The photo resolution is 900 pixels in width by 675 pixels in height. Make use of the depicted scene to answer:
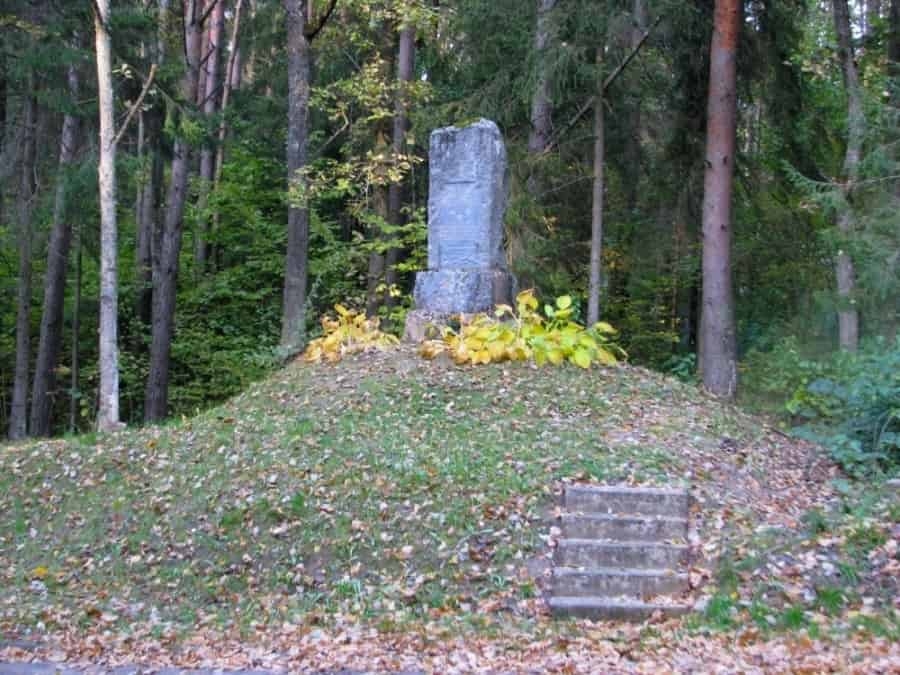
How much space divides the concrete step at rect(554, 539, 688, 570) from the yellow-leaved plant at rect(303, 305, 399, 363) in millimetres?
4946

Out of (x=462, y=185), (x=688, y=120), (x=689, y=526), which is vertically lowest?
(x=689, y=526)

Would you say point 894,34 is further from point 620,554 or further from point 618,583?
point 618,583

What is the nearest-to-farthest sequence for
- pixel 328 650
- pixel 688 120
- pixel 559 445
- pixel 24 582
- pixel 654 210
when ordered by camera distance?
pixel 328 650 → pixel 24 582 → pixel 559 445 → pixel 688 120 → pixel 654 210

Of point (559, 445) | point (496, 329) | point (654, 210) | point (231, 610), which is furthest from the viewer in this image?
point (654, 210)

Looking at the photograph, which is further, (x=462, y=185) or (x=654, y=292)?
(x=654, y=292)

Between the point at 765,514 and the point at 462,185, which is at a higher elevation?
the point at 462,185

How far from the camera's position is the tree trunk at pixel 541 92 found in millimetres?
13963

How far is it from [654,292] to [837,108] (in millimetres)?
5423

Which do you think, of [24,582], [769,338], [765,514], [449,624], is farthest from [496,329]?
[769,338]

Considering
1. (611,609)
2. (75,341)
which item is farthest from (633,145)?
Result: (75,341)

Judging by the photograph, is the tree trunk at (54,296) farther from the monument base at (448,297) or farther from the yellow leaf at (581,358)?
the yellow leaf at (581,358)

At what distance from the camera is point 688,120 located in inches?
577

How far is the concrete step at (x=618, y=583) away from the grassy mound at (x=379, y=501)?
0.21 meters

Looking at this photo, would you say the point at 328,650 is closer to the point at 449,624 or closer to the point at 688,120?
the point at 449,624
